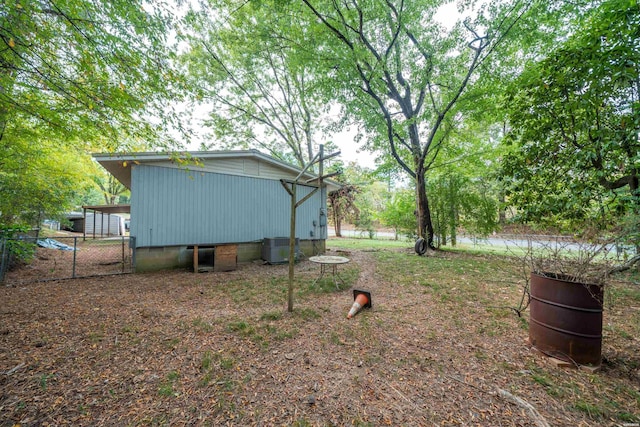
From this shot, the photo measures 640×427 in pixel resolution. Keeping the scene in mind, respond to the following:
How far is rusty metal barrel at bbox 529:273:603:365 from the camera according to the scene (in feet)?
7.70

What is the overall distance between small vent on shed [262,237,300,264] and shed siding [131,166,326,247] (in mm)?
541

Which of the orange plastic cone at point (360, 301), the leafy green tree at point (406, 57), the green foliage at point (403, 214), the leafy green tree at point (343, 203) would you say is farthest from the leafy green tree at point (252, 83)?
the orange plastic cone at point (360, 301)

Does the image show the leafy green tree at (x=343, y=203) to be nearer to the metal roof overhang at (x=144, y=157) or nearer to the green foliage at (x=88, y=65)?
the metal roof overhang at (x=144, y=157)

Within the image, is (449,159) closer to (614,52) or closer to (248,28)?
(614,52)

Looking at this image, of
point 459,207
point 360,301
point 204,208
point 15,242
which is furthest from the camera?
point 459,207

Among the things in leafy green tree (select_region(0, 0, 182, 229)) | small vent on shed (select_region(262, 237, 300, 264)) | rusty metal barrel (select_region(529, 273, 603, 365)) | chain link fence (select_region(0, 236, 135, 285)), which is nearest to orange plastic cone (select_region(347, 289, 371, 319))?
rusty metal barrel (select_region(529, 273, 603, 365))

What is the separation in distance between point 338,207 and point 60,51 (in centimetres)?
1669

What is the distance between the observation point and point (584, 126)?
3576 mm

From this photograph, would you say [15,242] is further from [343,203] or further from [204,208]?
[343,203]

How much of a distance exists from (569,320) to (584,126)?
3064mm

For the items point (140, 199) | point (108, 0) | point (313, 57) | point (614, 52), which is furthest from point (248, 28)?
point (614, 52)

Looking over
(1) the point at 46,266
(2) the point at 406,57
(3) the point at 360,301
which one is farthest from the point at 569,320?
(1) the point at 46,266

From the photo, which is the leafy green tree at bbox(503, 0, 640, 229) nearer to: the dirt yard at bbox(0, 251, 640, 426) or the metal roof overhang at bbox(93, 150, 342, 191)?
the dirt yard at bbox(0, 251, 640, 426)

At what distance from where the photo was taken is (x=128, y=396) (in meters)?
1.93
